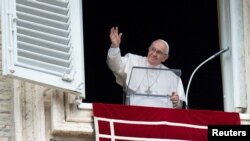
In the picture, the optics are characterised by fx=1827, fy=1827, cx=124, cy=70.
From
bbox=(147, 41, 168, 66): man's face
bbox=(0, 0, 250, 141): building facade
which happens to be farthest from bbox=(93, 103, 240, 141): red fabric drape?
bbox=(147, 41, 168, 66): man's face

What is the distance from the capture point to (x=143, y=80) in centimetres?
1207

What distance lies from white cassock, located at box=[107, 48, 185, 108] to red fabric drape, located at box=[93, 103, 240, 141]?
32 cm

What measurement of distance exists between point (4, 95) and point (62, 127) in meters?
0.44

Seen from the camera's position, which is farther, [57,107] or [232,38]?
[232,38]

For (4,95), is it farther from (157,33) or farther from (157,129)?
(157,33)

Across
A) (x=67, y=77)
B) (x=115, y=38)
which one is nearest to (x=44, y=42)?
(x=67, y=77)

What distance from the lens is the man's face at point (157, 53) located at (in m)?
12.3

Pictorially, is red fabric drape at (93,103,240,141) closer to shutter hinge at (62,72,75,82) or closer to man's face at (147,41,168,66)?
shutter hinge at (62,72,75,82)

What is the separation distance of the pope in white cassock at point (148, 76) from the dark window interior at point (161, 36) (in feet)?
1.66

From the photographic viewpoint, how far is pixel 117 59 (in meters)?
12.1

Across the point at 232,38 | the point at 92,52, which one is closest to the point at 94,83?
the point at 92,52

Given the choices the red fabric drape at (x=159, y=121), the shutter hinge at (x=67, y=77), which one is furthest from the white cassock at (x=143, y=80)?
the shutter hinge at (x=67, y=77)

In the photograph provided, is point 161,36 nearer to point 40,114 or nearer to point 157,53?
point 157,53

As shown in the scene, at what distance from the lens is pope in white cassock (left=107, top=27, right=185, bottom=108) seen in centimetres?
1195
